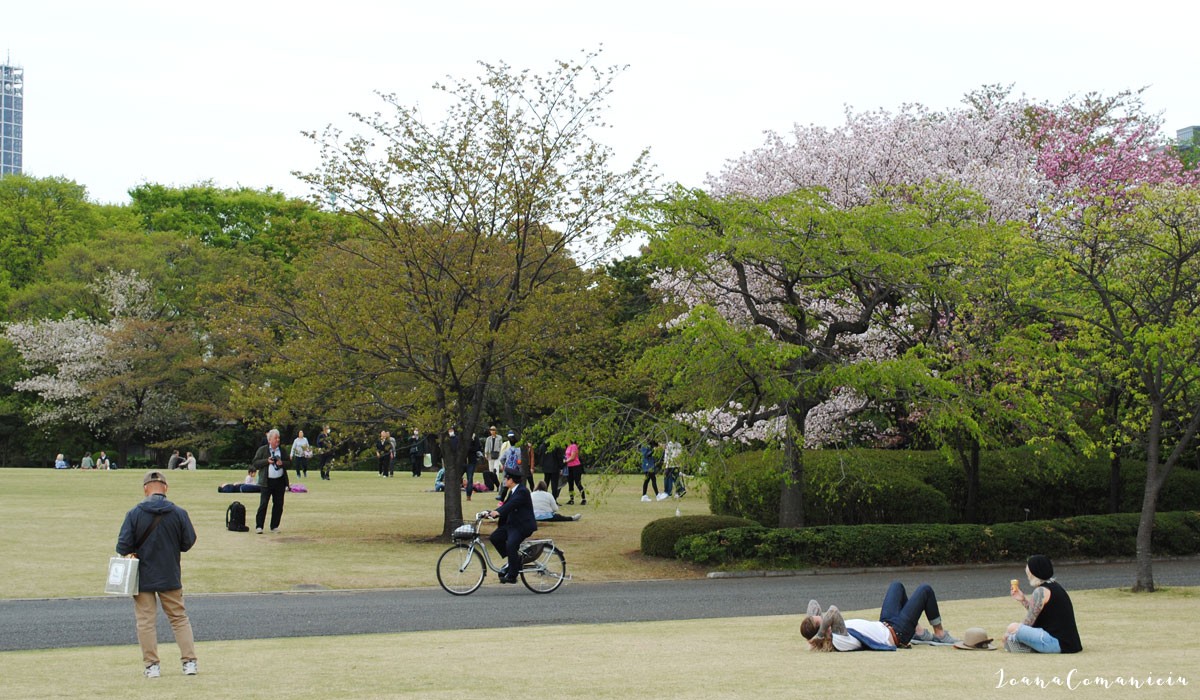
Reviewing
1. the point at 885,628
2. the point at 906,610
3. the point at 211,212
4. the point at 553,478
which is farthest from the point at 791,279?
the point at 211,212

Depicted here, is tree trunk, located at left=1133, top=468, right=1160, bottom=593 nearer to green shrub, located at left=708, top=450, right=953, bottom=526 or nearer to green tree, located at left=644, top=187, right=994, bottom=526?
green tree, located at left=644, top=187, right=994, bottom=526

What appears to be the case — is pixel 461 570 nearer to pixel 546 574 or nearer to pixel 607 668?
pixel 546 574

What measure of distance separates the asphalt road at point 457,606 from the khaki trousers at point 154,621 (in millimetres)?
3022

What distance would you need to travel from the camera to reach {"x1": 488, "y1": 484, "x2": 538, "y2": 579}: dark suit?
1741 cm

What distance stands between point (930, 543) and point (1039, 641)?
43.3 ft

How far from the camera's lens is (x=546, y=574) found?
706 inches

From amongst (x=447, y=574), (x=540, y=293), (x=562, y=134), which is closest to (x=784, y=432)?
(x=540, y=293)

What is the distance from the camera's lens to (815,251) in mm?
22062

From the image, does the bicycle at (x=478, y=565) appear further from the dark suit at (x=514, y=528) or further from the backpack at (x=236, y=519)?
the backpack at (x=236, y=519)

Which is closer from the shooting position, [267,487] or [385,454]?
[267,487]

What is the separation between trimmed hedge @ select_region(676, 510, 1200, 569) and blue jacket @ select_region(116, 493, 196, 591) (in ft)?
43.9

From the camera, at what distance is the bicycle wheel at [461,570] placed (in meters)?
17.4

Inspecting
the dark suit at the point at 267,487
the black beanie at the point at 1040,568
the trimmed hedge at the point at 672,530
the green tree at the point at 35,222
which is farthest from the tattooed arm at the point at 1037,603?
the green tree at the point at 35,222

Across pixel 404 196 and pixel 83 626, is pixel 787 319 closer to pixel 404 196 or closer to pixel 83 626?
pixel 404 196
